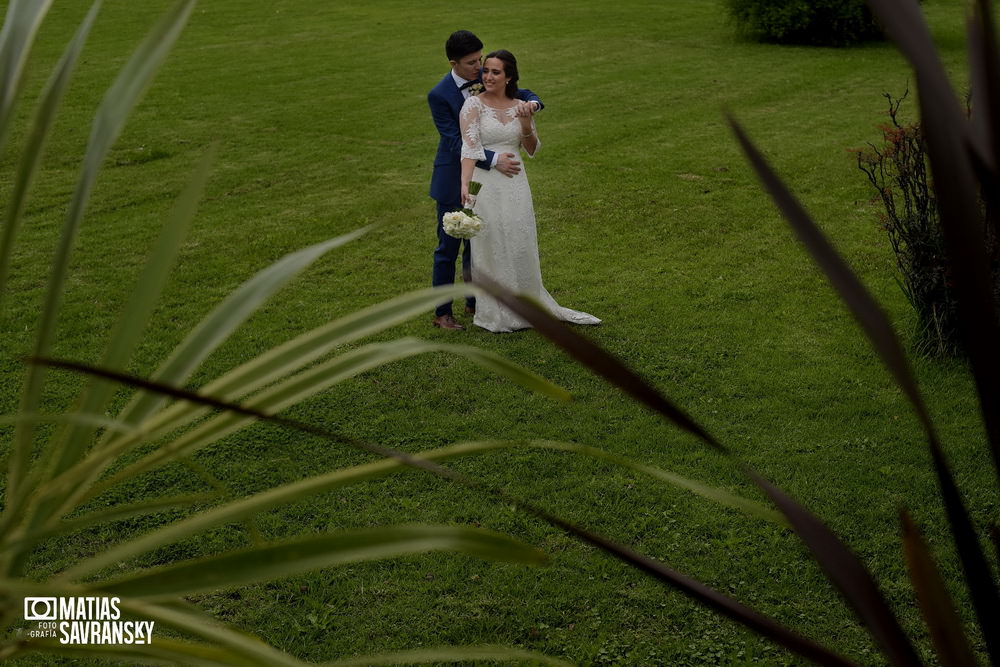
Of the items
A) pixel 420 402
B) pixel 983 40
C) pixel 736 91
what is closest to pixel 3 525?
pixel 983 40

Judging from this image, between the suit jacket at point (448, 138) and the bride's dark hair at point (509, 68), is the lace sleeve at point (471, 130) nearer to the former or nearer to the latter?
the suit jacket at point (448, 138)

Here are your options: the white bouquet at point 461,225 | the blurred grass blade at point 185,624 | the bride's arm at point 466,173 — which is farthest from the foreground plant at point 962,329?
the bride's arm at point 466,173

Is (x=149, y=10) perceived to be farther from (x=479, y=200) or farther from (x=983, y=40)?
(x=983, y=40)

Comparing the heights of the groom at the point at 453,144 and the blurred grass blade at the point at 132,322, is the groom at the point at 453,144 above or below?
below

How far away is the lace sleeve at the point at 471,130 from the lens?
647cm

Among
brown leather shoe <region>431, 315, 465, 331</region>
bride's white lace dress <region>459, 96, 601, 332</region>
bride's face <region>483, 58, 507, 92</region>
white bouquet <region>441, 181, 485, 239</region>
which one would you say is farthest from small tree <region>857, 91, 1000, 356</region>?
brown leather shoe <region>431, 315, 465, 331</region>

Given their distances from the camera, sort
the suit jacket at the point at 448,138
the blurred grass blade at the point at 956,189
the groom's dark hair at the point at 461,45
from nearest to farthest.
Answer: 1. the blurred grass blade at the point at 956,189
2. the groom's dark hair at the point at 461,45
3. the suit jacket at the point at 448,138

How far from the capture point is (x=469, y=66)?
6652 millimetres

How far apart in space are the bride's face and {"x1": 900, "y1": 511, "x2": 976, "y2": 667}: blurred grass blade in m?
5.64

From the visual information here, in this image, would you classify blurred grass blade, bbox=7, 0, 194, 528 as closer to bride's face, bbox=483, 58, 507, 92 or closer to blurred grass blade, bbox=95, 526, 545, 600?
blurred grass blade, bbox=95, 526, 545, 600

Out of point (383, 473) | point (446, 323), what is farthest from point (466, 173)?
point (383, 473)

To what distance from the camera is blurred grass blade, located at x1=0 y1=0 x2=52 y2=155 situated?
1493 mm

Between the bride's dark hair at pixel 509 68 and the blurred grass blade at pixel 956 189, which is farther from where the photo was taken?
the bride's dark hair at pixel 509 68

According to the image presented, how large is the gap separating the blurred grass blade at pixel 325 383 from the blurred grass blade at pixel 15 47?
1.70 ft
